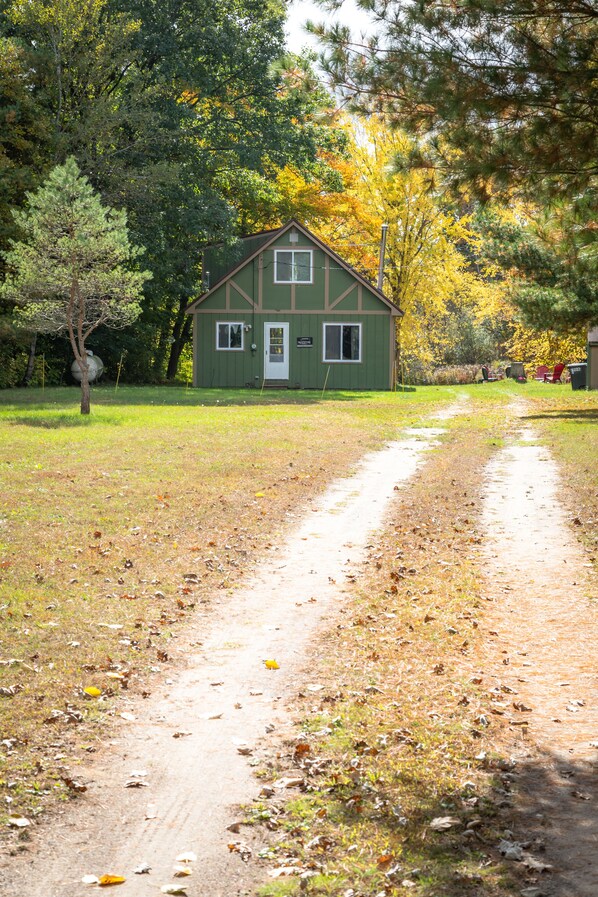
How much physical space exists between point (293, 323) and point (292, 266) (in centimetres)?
212

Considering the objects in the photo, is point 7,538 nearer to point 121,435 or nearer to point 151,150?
point 121,435

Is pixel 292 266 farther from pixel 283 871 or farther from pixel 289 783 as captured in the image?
pixel 283 871

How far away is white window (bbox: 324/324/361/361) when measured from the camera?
39.2 m

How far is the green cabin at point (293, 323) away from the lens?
3894 centimetres

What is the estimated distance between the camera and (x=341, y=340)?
129 feet

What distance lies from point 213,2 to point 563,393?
18.3 meters

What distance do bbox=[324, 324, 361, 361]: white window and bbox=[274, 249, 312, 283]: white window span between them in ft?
6.74

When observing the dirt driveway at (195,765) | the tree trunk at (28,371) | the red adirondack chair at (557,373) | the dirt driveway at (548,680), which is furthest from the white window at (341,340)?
the dirt driveway at (195,765)

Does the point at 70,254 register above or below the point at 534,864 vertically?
above

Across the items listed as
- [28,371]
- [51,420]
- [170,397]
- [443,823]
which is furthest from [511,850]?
[28,371]

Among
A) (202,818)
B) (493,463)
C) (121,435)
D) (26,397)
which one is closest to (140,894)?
(202,818)

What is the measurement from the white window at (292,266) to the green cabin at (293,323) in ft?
0.12

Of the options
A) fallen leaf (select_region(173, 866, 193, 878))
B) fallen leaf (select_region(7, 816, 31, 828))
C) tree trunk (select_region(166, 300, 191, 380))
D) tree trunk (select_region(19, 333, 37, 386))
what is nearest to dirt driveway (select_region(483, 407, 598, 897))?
fallen leaf (select_region(173, 866, 193, 878))

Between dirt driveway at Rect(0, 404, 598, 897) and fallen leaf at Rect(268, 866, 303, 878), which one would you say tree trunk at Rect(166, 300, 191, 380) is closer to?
dirt driveway at Rect(0, 404, 598, 897)
